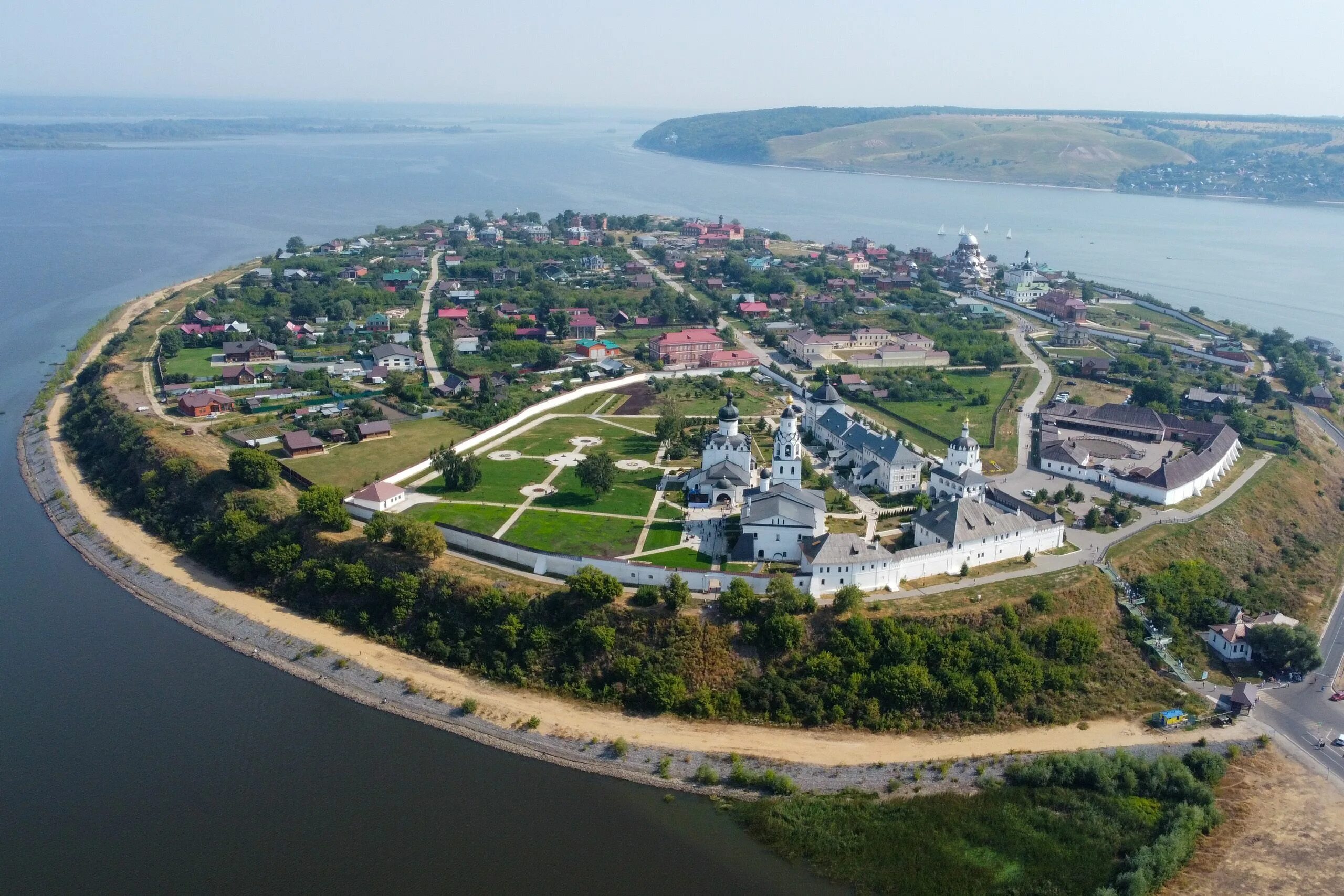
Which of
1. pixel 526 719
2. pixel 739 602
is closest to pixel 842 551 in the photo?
pixel 739 602

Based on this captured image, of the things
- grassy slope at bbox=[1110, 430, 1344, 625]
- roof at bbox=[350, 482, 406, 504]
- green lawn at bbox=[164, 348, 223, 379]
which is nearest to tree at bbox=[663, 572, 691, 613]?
roof at bbox=[350, 482, 406, 504]

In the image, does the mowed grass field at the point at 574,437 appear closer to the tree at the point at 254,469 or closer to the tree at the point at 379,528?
the tree at the point at 254,469

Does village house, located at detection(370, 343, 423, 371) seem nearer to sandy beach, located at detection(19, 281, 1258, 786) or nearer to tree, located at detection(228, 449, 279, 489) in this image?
tree, located at detection(228, 449, 279, 489)

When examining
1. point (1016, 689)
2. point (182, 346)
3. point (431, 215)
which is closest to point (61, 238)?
point (431, 215)

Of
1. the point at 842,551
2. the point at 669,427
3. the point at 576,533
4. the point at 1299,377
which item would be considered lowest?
the point at 576,533

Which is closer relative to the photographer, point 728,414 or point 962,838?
point 962,838

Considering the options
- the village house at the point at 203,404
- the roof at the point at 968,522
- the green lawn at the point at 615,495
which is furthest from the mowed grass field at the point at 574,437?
the village house at the point at 203,404

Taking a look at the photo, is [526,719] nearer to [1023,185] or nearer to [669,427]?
[669,427]
